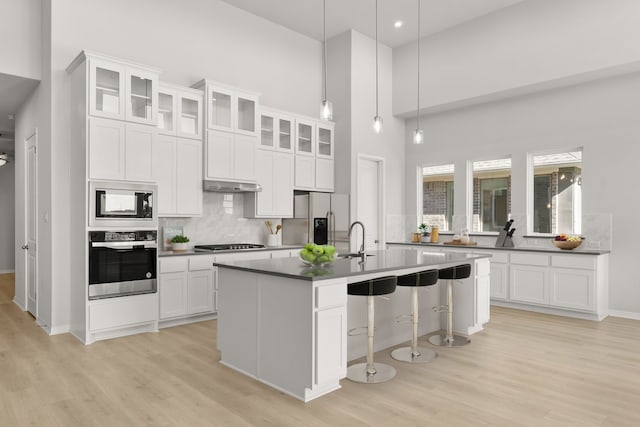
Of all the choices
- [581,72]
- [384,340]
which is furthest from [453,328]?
[581,72]

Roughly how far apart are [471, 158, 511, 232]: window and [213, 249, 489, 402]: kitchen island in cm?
343

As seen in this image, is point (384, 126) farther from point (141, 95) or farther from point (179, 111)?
point (141, 95)

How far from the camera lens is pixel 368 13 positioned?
662 centimetres

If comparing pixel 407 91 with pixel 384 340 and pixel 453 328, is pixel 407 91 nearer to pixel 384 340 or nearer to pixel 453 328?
pixel 453 328

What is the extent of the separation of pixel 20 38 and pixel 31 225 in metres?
2.40

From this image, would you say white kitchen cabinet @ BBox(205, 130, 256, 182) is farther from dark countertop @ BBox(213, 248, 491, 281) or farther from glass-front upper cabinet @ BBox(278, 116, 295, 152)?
dark countertop @ BBox(213, 248, 491, 281)

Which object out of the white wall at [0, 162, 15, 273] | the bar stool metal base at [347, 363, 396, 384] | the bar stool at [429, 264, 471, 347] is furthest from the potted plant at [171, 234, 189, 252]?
the white wall at [0, 162, 15, 273]

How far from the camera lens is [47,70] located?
16.0 ft

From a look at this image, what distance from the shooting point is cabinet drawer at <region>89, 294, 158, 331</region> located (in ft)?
14.5

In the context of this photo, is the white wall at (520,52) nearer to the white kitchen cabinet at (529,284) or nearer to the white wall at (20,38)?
the white kitchen cabinet at (529,284)

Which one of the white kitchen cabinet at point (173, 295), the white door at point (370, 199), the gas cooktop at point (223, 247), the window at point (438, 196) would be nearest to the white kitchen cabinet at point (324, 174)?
the white door at point (370, 199)

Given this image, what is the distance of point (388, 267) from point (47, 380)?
2.84 meters

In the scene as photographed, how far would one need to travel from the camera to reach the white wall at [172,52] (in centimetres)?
479

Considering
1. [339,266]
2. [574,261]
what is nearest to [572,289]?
[574,261]
